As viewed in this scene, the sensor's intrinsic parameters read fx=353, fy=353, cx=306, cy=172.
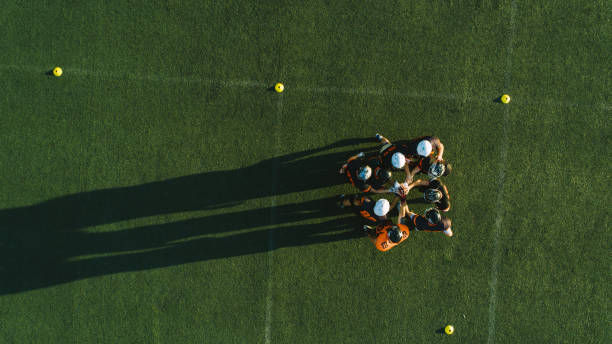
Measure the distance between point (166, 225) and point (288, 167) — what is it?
1.76m

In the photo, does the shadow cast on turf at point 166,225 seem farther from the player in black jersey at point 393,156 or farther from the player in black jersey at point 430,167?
the player in black jersey at point 430,167

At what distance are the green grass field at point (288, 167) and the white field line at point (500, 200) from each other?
29 mm

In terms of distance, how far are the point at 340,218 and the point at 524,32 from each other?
3.38m

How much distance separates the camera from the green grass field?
4527 millimetres

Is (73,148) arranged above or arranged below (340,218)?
above

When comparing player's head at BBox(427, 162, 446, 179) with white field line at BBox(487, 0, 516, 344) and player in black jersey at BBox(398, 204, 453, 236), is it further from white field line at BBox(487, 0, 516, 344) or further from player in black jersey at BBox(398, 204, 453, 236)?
white field line at BBox(487, 0, 516, 344)

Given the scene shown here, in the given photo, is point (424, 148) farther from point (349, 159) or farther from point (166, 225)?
point (166, 225)

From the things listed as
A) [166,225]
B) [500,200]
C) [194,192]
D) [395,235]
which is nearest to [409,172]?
[395,235]

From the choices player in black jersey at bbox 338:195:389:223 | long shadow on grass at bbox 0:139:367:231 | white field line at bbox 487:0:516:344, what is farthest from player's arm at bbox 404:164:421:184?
white field line at bbox 487:0:516:344

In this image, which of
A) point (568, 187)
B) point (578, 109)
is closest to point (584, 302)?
point (568, 187)

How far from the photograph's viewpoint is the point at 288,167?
4.59 m

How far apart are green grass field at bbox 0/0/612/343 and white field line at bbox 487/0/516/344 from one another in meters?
0.03

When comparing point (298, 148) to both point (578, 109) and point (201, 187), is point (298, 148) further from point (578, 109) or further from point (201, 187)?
point (578, 109)

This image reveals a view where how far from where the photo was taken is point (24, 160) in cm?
453
